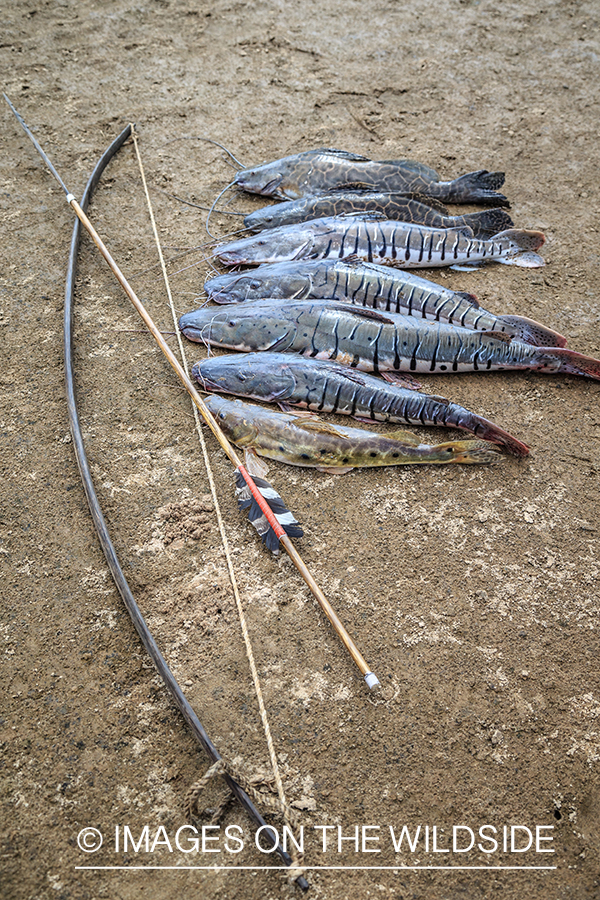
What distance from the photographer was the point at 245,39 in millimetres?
7777

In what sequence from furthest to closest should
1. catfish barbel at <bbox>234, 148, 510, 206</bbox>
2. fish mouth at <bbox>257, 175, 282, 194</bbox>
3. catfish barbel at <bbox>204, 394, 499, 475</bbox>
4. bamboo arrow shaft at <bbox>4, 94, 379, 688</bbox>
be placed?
fish mouth at <bbox>257, 175, 282, 194</bbox> → catfish barbel at <bbox>234, 148, 510, 206</bbox> → catfish barbel at <bbox>204, 394, 499, 475</bbox> → bamboo arrow shaft at <bbox>4, 94, 379, 688</bbox>

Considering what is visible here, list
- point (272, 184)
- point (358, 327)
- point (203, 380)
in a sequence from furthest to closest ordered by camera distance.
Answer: point (272, 184)
point (358, 327)
point (203, 380)

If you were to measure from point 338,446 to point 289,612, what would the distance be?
1023 mm

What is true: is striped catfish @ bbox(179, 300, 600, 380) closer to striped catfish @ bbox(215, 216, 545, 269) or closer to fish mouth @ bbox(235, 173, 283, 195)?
striped catfish @ bbox(215, 216, 545, 269)

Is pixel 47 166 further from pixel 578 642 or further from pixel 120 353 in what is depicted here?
pixel 578 642

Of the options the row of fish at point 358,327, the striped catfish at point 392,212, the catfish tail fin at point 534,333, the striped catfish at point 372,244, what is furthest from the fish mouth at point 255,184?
the catfish tail fin at point 534,333

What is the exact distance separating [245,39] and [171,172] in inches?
119

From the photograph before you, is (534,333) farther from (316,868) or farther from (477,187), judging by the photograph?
(316,868)

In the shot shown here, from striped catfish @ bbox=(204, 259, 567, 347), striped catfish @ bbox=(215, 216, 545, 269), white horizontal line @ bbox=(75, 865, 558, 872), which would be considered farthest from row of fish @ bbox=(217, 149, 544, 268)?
white horizontal line @ bbox=(75, 865, 558, 872)

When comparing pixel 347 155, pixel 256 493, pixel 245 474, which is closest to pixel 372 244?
pixel 347 155

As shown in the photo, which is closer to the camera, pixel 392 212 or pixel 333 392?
pixel 333 392

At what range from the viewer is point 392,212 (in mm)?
5293

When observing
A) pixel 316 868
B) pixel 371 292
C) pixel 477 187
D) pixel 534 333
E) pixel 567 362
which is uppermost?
pixel 477 187

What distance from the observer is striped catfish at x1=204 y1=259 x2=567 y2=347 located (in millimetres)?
4352
